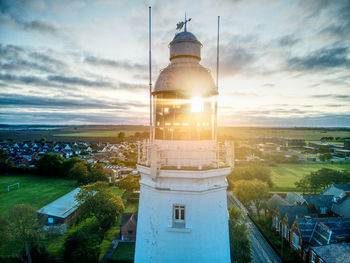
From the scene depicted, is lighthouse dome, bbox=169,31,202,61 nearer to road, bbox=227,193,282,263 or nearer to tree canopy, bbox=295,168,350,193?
road, bbox=227,193,282,263

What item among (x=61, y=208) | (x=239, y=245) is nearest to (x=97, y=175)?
(x=61, y=208)

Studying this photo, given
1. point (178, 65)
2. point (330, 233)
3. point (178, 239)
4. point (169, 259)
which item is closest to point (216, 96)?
point (178, 65)

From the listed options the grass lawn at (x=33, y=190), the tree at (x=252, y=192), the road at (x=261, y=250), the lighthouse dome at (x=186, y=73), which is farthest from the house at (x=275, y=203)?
the grass lawn at (x=33, y=190)

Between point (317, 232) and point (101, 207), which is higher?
point (101, 207)

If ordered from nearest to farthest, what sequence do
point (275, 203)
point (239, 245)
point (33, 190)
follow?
point (239, 245) < point (275, 203) < point (33, 190)

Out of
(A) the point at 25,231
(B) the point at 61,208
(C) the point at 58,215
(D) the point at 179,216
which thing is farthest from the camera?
(B) the point at 61,208

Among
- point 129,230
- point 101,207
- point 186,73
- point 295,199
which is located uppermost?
point 186,73

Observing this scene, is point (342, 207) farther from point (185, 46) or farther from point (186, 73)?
point (185, 46)
